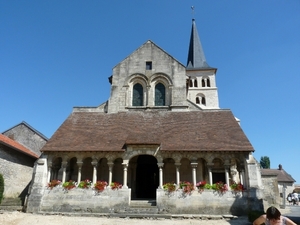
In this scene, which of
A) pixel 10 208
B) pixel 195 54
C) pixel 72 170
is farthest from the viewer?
pixel 195 54

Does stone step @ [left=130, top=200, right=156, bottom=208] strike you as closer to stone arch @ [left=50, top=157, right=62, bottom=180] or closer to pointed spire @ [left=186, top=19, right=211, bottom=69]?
stone arch @ [left=50, top=157, right=62, bottom=180]

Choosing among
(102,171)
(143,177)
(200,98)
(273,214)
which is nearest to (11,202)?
(102,171)

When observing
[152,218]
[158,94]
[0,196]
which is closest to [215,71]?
[158,94]

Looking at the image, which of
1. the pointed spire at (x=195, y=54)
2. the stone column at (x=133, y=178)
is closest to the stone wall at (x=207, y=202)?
the stone column at (x=133, y=178)

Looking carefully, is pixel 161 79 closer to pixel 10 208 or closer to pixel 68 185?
pixel 68 185

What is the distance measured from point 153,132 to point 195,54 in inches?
1198

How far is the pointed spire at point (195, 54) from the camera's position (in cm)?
4197

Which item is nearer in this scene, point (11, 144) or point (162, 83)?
point (11, 144)

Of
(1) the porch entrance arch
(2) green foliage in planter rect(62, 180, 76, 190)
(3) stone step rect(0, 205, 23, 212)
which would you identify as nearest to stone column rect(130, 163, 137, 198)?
(1) the porch entrance arch

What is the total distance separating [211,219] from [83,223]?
21.4ft

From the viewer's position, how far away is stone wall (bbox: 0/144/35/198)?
53.9 ft

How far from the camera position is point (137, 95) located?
21359mm

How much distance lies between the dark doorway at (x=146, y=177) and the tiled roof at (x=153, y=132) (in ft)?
7.81

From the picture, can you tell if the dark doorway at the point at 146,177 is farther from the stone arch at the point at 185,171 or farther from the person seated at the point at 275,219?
the person seated at the point at 275,219
